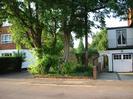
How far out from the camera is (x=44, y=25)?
30.4m

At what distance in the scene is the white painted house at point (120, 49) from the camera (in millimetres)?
36000

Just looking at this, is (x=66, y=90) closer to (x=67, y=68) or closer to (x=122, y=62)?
(x=67, y=68)

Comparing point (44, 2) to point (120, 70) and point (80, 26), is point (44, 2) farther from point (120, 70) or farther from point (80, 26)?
point (120, 70)

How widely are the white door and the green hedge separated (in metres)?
11.8

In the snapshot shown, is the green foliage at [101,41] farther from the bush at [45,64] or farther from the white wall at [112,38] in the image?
the bush at [45,64]

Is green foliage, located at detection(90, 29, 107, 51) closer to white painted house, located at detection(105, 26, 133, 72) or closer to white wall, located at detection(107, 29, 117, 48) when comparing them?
white wall, located at detection(107, 29, 117, 48)

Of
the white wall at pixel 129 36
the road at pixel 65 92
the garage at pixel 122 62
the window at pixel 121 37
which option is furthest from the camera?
the window at pixel 121 37

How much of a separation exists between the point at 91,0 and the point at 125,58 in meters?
13.6

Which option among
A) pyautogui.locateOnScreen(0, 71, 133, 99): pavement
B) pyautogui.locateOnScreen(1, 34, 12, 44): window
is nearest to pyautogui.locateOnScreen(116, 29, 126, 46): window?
pyautogui.locateOnScreen(0, 71, 133, 99): pavement

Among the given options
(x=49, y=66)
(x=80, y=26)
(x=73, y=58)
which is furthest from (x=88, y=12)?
(x=73, y=58)

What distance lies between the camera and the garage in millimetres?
35969

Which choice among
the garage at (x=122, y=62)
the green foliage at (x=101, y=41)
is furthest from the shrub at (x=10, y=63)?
the green foliage at (x=101, y=41)

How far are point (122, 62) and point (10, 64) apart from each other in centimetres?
1330

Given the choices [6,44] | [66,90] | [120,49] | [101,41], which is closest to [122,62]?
[120,49]
